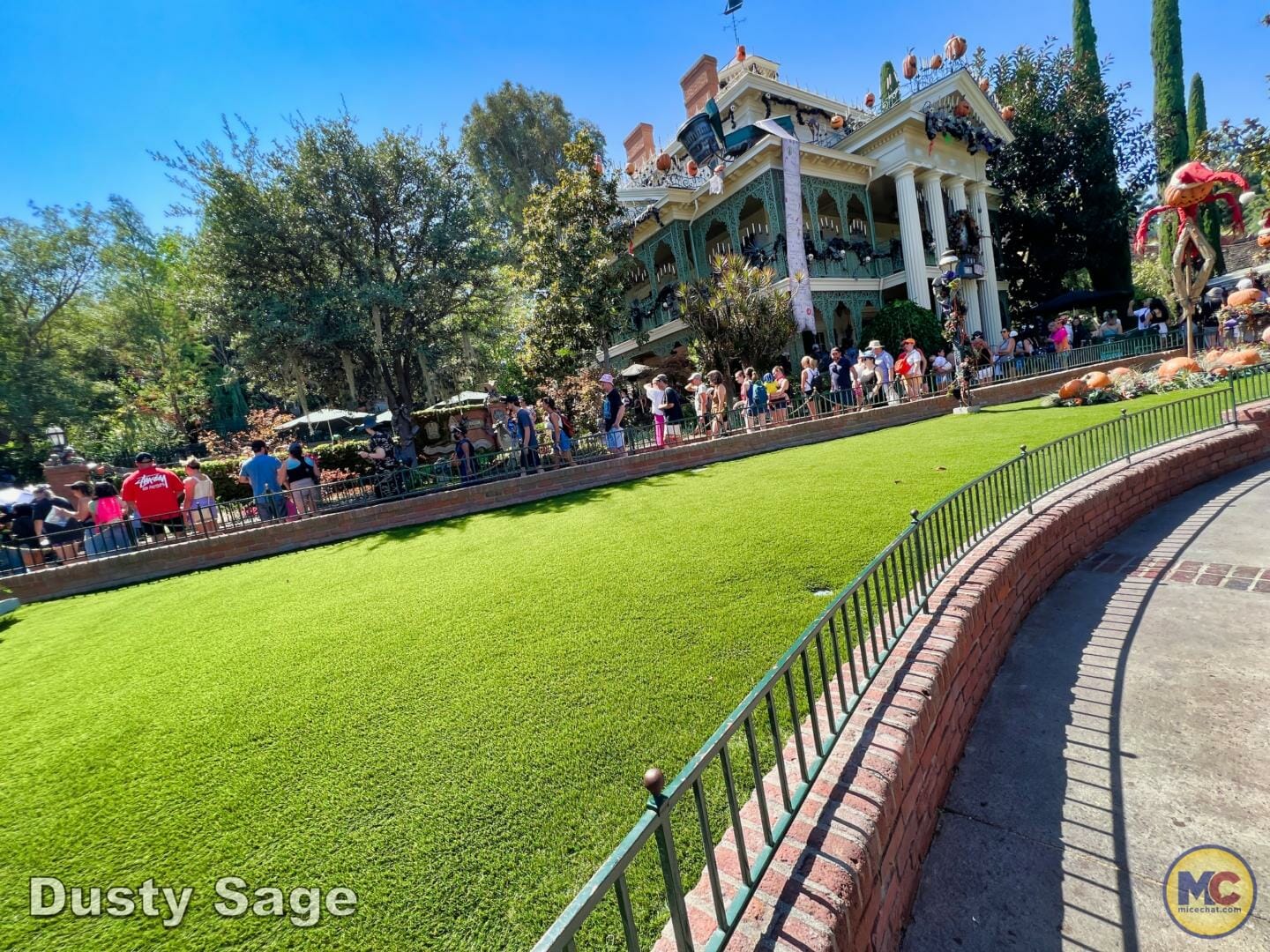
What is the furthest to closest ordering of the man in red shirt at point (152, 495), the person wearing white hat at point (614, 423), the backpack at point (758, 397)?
the backpack at point (758, 397), the person wearing white hat at point (614, 423), the man in red shirt at point (152, 495)

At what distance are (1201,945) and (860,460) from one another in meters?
6.86

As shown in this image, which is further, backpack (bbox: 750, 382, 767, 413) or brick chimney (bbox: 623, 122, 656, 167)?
brick chimney (bbox: 623, 122, 656, 167)

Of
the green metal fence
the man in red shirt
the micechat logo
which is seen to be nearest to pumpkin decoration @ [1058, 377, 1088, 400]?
the green metal fence

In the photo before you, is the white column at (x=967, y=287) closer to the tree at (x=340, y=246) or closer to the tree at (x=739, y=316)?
the tree at (x=739, y=316)

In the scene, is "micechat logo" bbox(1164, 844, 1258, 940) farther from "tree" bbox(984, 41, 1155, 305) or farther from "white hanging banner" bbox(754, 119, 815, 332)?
"tree" bbox(984, 41, 1155, 305)

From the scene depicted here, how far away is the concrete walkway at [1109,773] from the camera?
1996mm

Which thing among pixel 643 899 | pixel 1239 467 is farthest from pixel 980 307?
pixel 643 899

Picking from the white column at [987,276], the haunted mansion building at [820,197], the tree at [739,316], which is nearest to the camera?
the tree at [739,316]

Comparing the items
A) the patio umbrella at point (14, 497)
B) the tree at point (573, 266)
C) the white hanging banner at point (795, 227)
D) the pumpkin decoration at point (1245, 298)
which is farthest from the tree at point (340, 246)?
the pumpkin decoration at point (1245, 298)

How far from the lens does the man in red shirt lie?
8.28m

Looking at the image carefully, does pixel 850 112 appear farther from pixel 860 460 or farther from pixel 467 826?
pixel 467 826

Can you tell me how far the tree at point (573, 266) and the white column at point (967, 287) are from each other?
13.4m

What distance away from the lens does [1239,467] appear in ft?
22.7

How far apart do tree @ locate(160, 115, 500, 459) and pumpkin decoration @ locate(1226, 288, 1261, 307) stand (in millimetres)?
20737
